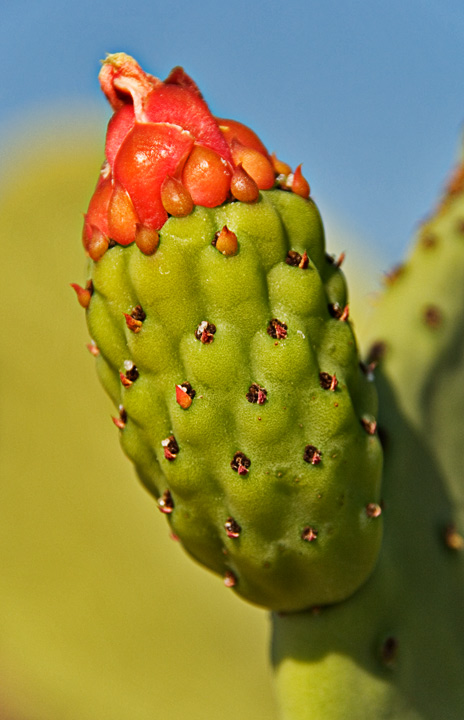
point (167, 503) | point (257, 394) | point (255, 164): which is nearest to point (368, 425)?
point (257, 394)

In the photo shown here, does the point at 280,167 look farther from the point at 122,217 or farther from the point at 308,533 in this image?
the point at 308,533

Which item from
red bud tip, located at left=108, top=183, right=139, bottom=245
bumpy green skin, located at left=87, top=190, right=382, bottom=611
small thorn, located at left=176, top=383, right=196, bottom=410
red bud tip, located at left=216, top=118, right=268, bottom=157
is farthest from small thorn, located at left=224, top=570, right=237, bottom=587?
red bud tip, located at left=216, top=118, right=268, bottom=157

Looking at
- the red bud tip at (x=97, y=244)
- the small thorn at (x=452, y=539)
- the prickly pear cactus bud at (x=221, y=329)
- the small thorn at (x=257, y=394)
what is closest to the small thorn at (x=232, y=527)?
the prickly pear cactus bud at (x=221, y=329)

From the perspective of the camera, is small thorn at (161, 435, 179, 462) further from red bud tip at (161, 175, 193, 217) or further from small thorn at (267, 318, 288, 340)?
red bud tip at (161, 175, 193, 217)

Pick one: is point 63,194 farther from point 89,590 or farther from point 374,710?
point 374,710

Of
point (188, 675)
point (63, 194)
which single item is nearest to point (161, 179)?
point (188, 675)

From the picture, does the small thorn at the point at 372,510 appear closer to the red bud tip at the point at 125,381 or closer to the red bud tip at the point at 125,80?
the red bud tip at the point at 125,381

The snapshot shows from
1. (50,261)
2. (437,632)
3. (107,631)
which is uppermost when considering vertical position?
(50,261)
